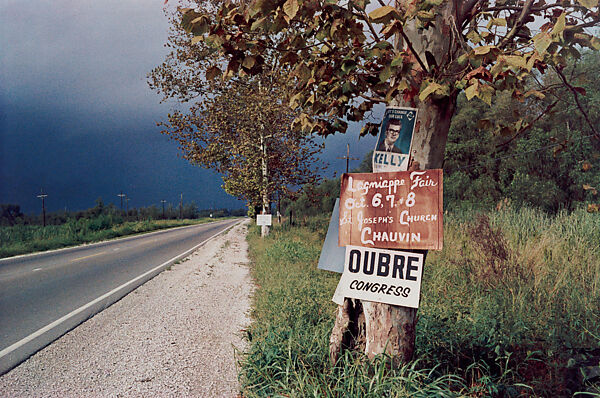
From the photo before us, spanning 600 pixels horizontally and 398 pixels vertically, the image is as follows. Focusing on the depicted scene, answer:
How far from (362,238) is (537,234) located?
848 cm

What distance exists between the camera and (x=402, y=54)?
249 cm

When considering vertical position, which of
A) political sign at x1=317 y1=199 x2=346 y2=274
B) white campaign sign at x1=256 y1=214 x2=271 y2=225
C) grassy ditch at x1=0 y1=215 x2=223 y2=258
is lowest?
grassy ditch at x1=0 y1=215 x2=223 y2=258

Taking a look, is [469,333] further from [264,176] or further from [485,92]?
[264,176]

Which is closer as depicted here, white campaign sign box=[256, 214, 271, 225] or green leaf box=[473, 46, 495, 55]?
green leaf box=[473, 46, 495, 55]

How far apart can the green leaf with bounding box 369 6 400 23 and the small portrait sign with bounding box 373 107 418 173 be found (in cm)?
94

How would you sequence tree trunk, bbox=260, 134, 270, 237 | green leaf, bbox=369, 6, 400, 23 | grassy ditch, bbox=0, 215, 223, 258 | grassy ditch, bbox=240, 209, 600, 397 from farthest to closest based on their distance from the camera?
tree trunk, bbox=260, 134, 270, 237 < grassy ditch, bbox=0, 215, 223, 258 < grassy ditch, bbox=240, 209, 600, 397 < green leaf, bbox=369, 6, 400, 23

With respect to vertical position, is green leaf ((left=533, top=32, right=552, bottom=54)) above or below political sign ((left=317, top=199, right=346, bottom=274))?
above

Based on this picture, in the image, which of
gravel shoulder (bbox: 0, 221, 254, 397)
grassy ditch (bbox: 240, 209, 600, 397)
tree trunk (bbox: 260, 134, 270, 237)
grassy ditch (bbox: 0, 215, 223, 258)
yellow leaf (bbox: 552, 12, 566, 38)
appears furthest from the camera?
tree trunk (bbox: 260, 134, 270, 237)

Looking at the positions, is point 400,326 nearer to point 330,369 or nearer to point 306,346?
point 330,369

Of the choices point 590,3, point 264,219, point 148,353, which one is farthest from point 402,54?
point 264,219

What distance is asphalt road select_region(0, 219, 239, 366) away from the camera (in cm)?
652

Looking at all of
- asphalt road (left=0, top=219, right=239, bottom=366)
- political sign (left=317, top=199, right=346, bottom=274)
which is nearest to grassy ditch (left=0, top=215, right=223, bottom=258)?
asphalt road (left=0, top=219, right=239, bottom=366)

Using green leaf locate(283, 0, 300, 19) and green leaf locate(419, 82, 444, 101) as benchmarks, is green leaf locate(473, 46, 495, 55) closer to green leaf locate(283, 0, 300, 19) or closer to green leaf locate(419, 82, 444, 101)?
green leaf locate(419, 82, 444, 101)

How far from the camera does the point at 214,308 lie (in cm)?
718
